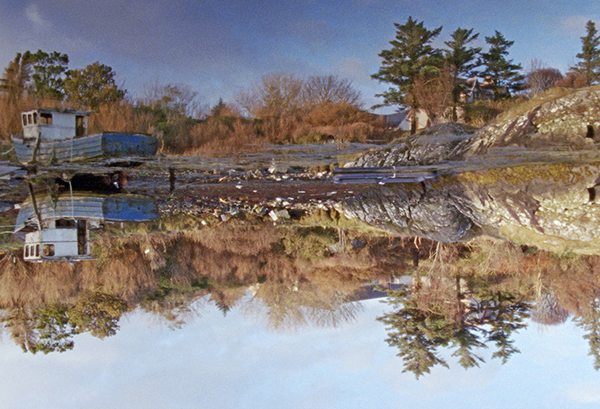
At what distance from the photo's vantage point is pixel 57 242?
15.3 feet

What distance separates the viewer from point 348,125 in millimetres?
11828

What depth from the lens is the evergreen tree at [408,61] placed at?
12680 mm

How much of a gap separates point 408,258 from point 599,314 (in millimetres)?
4886

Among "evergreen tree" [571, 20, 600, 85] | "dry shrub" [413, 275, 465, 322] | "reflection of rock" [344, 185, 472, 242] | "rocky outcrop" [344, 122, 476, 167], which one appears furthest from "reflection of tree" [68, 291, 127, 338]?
"evergreen tree" [571, 20, 600, 85]

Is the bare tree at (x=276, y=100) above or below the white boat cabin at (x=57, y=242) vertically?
above

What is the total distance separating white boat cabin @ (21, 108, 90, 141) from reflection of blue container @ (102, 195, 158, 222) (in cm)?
80

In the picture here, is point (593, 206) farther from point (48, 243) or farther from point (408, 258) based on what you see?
point (48, 243)

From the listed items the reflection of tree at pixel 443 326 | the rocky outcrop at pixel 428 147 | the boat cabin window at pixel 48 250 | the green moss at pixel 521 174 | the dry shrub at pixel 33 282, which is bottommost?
the reflection of tree at pixel 443 326

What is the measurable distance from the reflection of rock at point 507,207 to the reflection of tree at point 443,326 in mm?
3021

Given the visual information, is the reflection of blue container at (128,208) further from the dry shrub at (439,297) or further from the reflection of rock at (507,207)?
the dry shrub at (439,297)

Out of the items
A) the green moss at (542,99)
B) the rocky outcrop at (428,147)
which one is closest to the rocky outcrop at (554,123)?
the green moss at (542,99)

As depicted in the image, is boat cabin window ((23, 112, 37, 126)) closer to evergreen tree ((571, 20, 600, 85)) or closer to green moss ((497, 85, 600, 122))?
green moss ((497, 85, 600, 122))

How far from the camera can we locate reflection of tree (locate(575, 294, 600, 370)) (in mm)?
9008

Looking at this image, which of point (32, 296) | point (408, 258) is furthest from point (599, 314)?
point (32, 296)
